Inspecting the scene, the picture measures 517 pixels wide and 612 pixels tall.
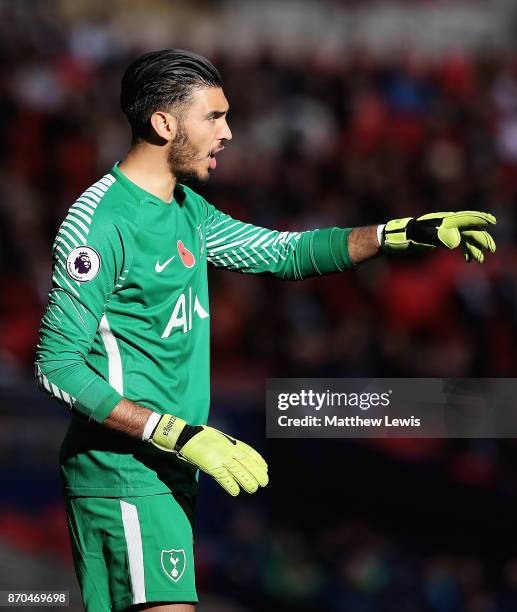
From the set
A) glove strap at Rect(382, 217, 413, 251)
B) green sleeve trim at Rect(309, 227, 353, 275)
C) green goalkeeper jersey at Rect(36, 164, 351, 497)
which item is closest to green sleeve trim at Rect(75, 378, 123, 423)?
green goalkeeper jersey at Rect(36, 164, 351, 497)

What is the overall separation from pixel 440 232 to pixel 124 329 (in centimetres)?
101

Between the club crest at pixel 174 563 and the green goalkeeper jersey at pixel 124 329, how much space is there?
18 cm

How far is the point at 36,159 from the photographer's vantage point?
920cm

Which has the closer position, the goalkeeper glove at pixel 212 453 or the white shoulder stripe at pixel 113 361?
the goalkeeper glove at pixel 212 453

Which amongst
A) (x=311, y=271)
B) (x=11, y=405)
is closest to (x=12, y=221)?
(x=11, y=405)

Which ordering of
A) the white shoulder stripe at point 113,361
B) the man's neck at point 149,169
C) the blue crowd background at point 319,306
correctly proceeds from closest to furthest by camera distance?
1. the white shoulder stripe at point 113,361
2. the man's neck at point 149,169
3. the blue crowd background at point 319,306

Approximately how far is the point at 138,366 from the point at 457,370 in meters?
3.97

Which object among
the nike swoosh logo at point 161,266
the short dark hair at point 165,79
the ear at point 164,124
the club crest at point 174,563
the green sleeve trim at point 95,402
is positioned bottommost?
the club crest at point 174,563

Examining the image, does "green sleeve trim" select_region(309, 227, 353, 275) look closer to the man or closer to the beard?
the man

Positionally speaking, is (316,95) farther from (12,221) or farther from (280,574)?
(280,574)

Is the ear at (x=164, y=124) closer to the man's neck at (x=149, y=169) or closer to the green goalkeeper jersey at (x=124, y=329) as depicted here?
the man's neck at (x=149, y=169)

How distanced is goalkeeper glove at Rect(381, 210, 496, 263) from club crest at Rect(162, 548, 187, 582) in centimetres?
112

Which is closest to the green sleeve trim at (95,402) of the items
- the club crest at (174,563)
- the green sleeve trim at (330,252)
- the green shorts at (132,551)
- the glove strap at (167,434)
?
the glove strap at (167,434)

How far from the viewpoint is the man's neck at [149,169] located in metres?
3.34
